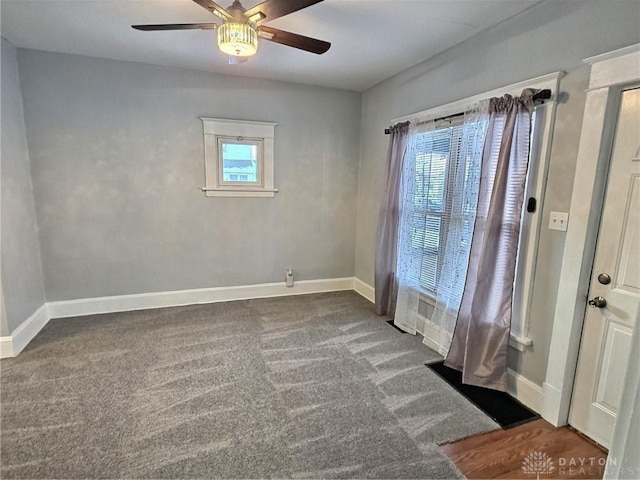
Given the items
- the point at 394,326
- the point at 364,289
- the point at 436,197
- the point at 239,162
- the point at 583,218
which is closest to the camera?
the point at 583,218

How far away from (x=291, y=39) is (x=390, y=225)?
6.71 feet

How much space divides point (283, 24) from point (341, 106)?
181 centimetres

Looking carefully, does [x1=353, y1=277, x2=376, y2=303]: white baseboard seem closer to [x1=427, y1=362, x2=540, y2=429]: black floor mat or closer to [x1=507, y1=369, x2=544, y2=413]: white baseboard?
[x1=427, y1=362, x2=540, y2=429]: black floor mat

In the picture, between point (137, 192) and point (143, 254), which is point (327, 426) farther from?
point (137, 192)

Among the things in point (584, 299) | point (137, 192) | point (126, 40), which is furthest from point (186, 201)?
point (584, 299)

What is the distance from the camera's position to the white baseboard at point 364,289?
4258 millimetres

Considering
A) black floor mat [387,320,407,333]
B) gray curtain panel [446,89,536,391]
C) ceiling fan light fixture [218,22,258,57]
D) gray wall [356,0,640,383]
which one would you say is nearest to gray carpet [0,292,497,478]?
black floor mat [387,320,407,333]

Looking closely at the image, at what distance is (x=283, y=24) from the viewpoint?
253 centimetres

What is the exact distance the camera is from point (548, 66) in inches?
82.3

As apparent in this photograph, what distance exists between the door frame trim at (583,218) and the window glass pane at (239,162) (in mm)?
3115

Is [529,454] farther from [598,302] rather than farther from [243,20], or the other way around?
[243,20]

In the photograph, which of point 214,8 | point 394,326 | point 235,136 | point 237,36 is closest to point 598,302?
point 394,326

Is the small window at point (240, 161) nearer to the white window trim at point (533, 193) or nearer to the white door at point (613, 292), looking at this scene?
the white window trim at point (533, 193)

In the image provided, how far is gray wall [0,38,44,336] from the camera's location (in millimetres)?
2785
